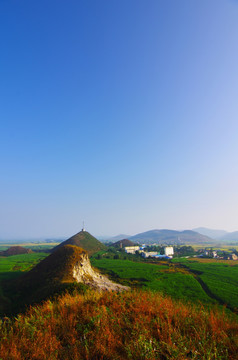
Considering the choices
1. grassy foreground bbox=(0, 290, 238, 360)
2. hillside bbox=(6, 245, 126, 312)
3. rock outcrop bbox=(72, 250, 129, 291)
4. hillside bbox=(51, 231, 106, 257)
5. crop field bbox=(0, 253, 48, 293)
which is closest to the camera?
grassy foreground bbox=(0, 290, 238, 360)

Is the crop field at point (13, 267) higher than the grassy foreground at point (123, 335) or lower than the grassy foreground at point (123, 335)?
lower

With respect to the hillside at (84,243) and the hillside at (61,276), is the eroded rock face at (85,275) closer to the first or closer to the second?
the hillside at (61,276)

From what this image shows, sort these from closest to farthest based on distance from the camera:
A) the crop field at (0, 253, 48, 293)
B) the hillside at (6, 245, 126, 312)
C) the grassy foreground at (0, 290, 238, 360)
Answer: the grassy foreground at (0, 290, 238, 360), the hillside at (6, 245, 126, 312), the crop field at (0, 253, 48, 293)

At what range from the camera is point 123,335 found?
4828mm

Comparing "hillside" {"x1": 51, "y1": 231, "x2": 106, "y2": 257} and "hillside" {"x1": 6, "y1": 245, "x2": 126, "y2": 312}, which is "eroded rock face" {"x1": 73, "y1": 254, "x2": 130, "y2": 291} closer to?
"hillside" {"x1": 6, "y1": 245, "x2": 126, "y2": 312}

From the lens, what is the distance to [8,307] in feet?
96.5

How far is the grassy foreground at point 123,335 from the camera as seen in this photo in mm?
4070

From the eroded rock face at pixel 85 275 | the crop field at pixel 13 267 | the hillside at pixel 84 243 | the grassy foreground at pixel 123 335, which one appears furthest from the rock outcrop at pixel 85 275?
the hillside at pixel 84 243

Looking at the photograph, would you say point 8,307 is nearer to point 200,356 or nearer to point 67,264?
point 67,264

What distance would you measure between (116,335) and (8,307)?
113ft

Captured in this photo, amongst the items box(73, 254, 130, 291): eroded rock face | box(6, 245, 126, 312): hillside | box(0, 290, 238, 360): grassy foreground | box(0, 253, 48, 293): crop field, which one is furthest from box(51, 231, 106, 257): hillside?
box(0, 290, 238, 360): grassy foreground

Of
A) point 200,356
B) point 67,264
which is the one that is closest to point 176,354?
point 200,356

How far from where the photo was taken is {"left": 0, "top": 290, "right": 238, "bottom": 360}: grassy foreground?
13.4ft

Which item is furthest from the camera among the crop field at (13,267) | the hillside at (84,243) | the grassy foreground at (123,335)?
the hillside at (84,243)
